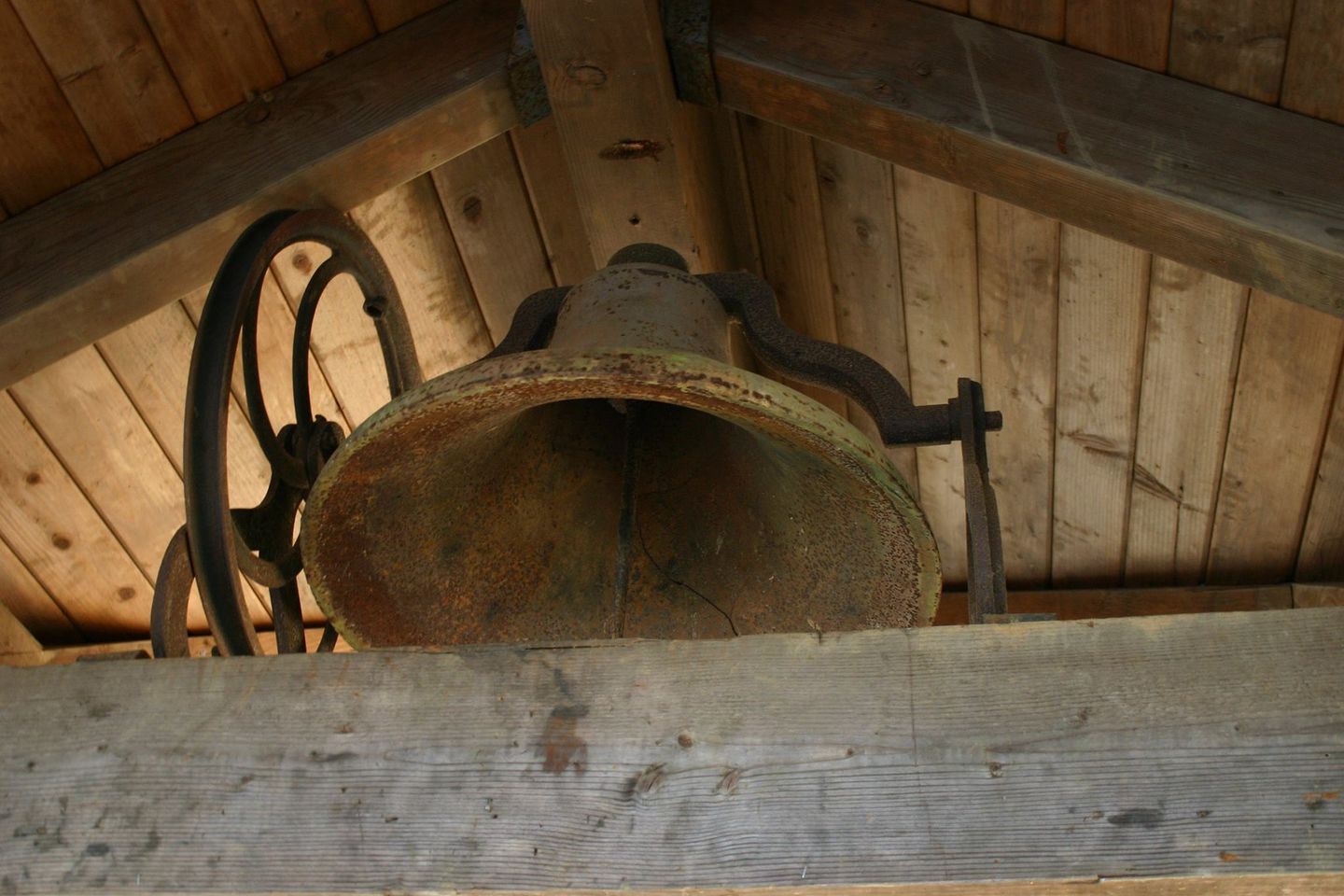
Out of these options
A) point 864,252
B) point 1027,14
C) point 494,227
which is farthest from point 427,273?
point 1027,14

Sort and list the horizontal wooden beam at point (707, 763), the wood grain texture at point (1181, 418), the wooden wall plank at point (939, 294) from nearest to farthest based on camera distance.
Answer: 1. the horizontal wooden beam at point (707, 763)
2. the wood grain texture at point (1181, 418)
3. the wooden wall plank at point (939, 294)

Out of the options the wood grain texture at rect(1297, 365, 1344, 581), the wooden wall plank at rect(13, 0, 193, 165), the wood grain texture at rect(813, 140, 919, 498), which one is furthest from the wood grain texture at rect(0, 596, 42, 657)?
the wood grain texture at rect(1297, 365, 1344, 581)

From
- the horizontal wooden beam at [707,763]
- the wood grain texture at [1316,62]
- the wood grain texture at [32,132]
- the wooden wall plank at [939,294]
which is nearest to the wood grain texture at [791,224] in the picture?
the wooden wall plank at [939,294]

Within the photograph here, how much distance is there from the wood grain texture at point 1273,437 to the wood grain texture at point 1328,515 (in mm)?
11

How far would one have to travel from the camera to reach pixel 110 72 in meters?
1.84

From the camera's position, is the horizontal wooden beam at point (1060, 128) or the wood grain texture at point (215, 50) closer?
the horizontal wooden beam at point (1060, 128)

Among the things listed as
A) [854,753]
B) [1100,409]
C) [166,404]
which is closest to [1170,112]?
[1100,409]

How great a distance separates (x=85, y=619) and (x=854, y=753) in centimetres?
187

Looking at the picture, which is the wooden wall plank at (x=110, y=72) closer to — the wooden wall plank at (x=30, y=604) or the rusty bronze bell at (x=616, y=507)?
the rusty bronze bell at (x=616, y=507)

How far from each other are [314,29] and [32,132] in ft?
1.31

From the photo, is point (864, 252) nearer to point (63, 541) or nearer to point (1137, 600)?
point (1137, 600)

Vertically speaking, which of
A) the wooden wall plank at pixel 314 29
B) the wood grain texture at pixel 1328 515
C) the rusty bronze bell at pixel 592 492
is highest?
the wooden wall plank at pixel 314 29

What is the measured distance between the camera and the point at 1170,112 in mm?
1574

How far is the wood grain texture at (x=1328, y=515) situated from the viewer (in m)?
2.04
